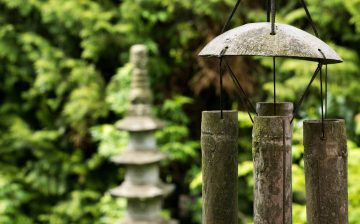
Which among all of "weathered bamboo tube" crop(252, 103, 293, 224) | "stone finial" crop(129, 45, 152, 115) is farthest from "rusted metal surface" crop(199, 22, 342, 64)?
"stone finial" crop(129, 45, 152, 115)

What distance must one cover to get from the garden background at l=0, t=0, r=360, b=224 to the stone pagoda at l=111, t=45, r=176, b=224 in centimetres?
68

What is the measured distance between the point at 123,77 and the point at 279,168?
454 centimetres

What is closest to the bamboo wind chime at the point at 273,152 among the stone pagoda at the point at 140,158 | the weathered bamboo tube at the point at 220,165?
the weathered bamboo tube at the point at 220,165

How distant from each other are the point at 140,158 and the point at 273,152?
3.73 metres

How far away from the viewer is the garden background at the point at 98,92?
5.64 metres

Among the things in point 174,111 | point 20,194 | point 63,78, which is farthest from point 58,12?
point 20,194

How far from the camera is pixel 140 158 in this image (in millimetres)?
4984

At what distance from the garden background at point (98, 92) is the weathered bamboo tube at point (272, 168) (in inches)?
135

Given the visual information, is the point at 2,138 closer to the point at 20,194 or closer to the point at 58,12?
the point at 20,194

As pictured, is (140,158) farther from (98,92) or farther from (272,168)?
(272,168)

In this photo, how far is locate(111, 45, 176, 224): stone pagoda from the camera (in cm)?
493

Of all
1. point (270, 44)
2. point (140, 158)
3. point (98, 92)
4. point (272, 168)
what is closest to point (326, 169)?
point (272, 168)

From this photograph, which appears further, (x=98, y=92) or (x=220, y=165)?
(x=98, y=92)

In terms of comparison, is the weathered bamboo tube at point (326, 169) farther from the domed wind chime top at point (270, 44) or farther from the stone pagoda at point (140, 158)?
the stone pagoda at point (140, 158)
